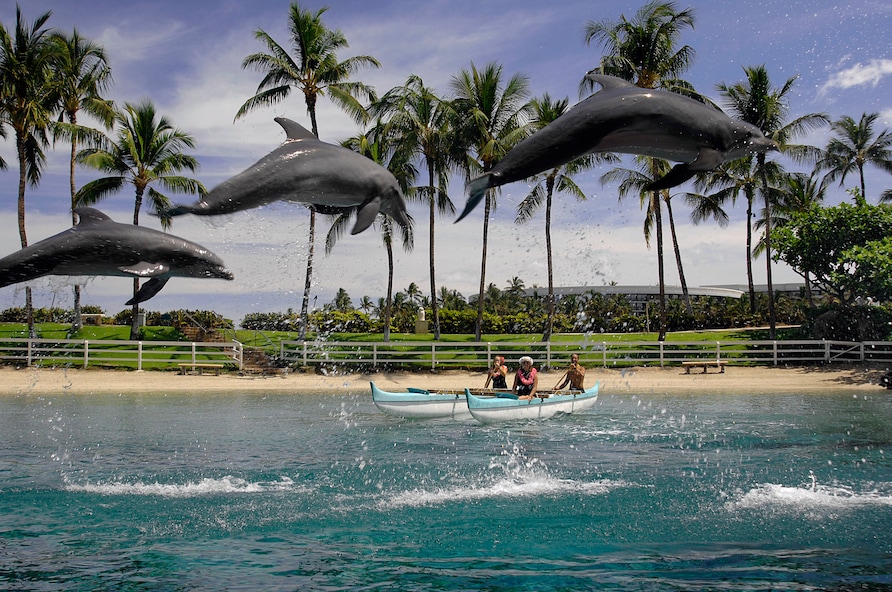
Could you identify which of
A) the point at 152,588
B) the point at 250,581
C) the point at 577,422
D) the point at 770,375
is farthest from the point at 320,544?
the point at 770,375

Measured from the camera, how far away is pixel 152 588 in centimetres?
723

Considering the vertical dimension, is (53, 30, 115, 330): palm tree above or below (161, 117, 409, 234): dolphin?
above

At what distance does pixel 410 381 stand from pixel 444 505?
16.4 meters

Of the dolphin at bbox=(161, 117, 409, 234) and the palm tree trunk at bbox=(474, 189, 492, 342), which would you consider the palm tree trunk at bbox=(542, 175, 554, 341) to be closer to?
the palm tree trunk at bbox=(474, 189, 492, 342)

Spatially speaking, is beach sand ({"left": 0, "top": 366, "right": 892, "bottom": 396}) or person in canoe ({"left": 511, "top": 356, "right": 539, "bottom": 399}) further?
beach sand ({"left": 0, "top": 366, "right": 892, "bottom": 396})

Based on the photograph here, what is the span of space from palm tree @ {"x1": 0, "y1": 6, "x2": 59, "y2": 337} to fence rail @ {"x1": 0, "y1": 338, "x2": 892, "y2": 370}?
2444mm

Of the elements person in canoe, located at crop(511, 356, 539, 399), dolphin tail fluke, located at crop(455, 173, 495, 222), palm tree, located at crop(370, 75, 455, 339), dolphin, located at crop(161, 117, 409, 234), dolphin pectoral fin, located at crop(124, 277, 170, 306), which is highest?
palm tree, located at crop(370, 75, 455, 339)

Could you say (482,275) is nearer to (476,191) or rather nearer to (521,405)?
(521,405)

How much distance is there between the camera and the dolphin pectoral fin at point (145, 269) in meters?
7.28

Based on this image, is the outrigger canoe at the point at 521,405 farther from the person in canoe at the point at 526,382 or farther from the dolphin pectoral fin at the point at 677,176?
the dolphin pectoral fin at the point at 677,176

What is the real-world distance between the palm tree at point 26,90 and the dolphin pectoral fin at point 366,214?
25.1 m

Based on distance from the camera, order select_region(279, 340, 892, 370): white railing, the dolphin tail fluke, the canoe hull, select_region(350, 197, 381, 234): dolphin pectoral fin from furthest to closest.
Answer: select_region(279, 340, 892, 370): white railing < the canoe hull < select_region(350, 197, 381, 234): dolphin pectoral fin < the dolphin tail fluke

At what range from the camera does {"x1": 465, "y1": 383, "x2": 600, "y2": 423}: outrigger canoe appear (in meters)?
17.0

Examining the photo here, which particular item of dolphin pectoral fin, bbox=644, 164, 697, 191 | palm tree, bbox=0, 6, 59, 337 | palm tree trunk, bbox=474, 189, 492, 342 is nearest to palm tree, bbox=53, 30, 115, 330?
palm tree, bbox=0, 6, 59, 337
